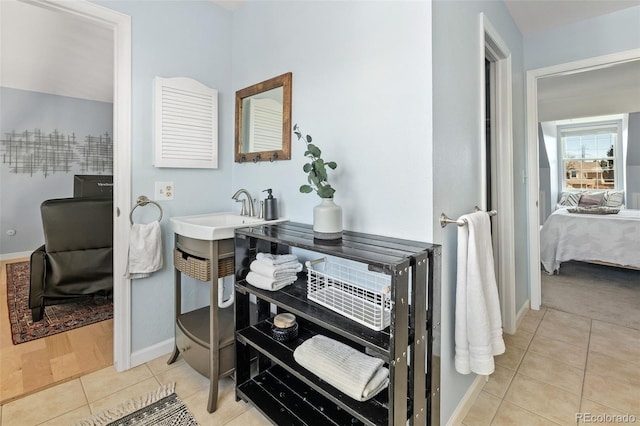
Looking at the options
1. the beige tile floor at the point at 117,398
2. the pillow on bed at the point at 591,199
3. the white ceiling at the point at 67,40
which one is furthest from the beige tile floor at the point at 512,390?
the pillow on bed at the point at 591,199

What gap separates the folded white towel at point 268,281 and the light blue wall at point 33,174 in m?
4.86

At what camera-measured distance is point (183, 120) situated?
78.8 inches

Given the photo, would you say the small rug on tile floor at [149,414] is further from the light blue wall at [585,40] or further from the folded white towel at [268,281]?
the light blue wall at [585,40]

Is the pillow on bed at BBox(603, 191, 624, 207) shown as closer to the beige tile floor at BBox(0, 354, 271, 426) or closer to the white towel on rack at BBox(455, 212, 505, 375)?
the white towel on rack at BBox(455, 212, 505, 375)

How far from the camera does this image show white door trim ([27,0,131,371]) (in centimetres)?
178

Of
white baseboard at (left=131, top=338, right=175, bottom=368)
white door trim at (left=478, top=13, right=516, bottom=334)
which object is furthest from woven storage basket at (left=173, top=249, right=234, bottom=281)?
white door trim at (left=478, top=13, right=516, bottom=334)

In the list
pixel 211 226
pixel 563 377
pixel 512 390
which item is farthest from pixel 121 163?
pixel 563 377

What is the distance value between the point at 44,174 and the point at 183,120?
4114 millimetres

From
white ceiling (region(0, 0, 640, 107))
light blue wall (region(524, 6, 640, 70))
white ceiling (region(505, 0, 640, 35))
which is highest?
white ceiling (region(0, 0, 640, 107))

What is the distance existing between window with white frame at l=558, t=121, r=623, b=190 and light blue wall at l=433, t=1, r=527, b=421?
618cm

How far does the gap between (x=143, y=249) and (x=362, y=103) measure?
150cm

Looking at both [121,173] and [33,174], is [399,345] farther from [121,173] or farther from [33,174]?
[33,174]

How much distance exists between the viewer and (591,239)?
11.8 feet

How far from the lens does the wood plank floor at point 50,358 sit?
1.70m
